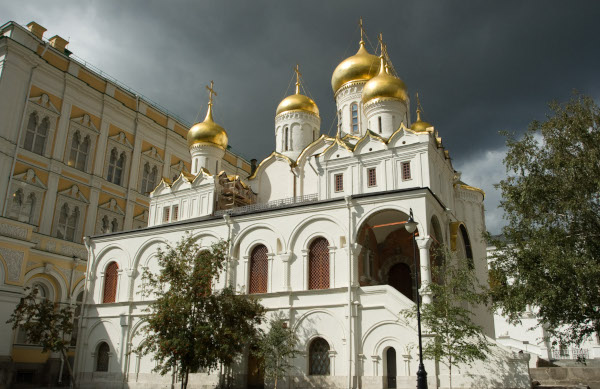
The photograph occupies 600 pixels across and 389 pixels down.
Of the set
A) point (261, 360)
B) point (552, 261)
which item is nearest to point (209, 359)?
point (261, 360)

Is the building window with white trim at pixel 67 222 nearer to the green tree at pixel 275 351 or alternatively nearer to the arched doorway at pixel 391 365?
the green tree at pixel 275 351

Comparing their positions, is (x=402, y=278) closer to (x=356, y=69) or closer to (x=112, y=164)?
(x=356, y=69)

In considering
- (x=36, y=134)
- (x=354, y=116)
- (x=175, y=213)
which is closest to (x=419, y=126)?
(x=354, y=116)

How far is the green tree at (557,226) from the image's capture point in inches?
600

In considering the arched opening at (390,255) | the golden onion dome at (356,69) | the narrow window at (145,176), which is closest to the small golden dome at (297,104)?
the golden onion dome at (356,69)

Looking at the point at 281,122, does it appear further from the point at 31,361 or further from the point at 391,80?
the point at 31,361

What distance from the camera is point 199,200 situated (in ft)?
96.6

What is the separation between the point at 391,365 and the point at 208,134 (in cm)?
1849

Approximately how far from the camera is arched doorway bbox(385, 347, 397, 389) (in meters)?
18.9

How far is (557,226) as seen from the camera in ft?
55.2

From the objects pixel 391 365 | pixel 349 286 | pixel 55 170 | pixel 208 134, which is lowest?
pixel 391 365

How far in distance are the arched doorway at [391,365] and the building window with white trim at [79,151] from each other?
22.7 m

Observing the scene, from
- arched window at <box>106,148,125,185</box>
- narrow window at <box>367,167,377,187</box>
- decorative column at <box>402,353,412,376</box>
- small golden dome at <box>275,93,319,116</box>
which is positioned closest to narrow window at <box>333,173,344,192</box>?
narrow window at <box>367,167,377,187</box>

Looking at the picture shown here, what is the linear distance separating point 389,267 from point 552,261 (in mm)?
10061
